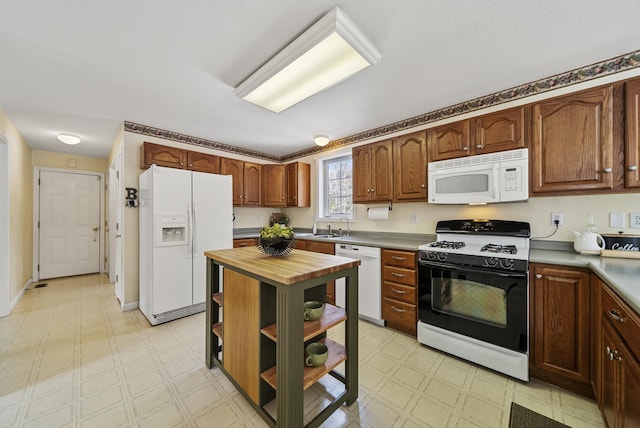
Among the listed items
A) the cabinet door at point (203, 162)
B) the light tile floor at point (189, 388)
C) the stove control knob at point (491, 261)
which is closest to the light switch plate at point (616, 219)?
the stove control knob at point (491, 261)

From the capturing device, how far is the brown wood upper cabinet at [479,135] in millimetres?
2184

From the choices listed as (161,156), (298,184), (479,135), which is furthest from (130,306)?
(479,135)

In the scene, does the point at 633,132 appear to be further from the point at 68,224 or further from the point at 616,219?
the point at 68,224

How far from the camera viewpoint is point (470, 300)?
81.0 inches

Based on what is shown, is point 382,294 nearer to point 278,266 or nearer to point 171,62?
point 278,266

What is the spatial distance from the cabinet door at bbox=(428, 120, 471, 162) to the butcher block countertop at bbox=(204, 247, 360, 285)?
1715 mm

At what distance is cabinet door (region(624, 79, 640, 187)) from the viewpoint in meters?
1.73

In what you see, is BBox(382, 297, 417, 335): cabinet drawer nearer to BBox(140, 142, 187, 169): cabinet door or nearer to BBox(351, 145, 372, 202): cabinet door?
BBox(351, 145, 372, 202): cabinet door

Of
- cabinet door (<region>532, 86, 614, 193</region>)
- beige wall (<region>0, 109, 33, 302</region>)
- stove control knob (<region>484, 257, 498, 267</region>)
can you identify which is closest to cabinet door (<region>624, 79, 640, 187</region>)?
cabinet door (<region>532, 86, 614, 193</region>)

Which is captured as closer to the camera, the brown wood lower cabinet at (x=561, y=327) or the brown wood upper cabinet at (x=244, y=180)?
the brown wood lower cabinet at (x=561, y=327)

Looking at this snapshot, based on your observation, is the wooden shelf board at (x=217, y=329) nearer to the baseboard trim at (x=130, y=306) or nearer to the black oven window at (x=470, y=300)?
the black oven window at (x=470, y=300)

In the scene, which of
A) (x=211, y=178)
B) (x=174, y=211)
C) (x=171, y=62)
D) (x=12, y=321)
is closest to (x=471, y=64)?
(x=171, y=62)

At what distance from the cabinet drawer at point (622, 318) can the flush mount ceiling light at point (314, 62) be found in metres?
1.92

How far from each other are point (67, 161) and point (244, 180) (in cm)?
356
